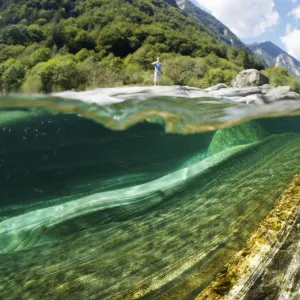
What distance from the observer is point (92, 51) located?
76.9ft

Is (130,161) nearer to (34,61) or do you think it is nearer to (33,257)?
(33,257)

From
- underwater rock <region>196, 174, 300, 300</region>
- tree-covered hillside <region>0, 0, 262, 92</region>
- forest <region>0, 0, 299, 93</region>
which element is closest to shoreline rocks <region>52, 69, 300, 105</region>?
forest <region>0, 0, 299, 93</region>

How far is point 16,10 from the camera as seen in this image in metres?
32.4

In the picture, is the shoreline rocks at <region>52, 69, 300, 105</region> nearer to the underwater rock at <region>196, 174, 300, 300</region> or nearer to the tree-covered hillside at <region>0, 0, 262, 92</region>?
the tree-covered hillside at <region>0, 0, 262, 92</region>

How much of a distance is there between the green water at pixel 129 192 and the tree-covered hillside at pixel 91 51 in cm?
300

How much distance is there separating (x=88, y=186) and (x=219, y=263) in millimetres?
5019

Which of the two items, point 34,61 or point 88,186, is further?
point 34,61

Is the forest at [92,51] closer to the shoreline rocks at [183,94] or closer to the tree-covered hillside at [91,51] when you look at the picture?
the tree-covered hillside at [91,51]

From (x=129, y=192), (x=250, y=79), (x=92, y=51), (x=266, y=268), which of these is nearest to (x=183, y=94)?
(x=250, y=79)

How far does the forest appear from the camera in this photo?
13406mm

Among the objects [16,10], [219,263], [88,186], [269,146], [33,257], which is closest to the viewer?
[219,263]

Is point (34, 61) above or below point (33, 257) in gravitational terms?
above

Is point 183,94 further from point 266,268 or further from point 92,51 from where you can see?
point 92,51

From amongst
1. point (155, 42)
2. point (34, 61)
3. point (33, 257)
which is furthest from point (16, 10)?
point (33, 257)
